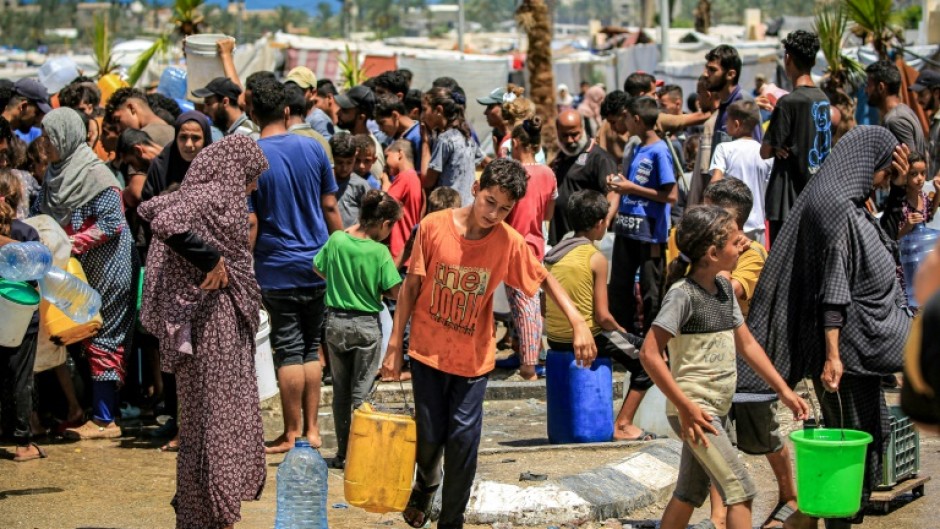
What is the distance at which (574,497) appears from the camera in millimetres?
6875

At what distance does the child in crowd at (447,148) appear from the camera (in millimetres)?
10531

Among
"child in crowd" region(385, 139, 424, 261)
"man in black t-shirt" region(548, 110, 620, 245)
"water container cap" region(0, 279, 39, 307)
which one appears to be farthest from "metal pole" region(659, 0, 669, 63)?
"water container cap" region(0, 279, 39, 307)

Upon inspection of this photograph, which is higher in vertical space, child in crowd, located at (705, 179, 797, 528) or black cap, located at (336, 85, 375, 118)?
black cap, located at (336, 85, 375, 118)

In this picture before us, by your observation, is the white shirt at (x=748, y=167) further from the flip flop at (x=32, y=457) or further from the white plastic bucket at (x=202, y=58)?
the flip flop at (x=32, y=457)

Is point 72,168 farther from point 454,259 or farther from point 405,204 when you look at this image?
point 454,259

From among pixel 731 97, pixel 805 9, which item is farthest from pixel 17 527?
pixel 805 9

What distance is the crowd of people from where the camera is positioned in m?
5.96

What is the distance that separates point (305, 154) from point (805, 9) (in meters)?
168

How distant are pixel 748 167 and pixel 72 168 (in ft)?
15.1

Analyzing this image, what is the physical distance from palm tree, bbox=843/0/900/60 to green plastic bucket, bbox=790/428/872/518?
41.3 ft

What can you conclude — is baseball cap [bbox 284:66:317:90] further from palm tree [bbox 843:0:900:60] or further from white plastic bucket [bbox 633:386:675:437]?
palm tree [bbox 843:0:900:60]

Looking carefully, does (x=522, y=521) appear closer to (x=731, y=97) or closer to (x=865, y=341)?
(x=865, y=341)

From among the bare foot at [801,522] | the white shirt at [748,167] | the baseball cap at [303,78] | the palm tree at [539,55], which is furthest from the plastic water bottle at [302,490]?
the palm tree at [539,55]

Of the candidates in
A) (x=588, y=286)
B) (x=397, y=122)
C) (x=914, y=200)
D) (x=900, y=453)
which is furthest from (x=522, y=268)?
(x=397, y=122)
